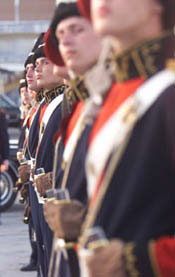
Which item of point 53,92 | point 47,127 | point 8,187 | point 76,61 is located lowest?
point 8,187

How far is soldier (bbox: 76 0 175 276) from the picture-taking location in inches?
97.3

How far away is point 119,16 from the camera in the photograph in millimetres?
2586

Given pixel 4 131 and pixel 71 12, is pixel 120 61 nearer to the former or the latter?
pixel 71 12

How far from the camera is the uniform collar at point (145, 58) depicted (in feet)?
8.63

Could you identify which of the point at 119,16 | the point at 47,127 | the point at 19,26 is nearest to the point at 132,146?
the point at 119,16

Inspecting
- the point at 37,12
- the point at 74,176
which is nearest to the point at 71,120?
the point at 74,176

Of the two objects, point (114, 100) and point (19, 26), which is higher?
point (19, 26)

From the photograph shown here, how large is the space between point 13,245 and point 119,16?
289 inches

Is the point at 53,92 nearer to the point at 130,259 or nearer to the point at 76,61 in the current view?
the point at 76,61

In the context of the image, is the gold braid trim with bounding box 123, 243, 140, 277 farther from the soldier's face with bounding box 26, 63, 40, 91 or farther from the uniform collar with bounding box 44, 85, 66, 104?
the soldier's face with bounding box 26, 63, 40, 91

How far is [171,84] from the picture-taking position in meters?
2.53

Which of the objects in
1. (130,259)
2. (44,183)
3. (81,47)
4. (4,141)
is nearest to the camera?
(130,259)

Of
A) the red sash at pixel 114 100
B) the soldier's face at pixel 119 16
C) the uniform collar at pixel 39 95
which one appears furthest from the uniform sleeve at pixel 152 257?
the uniform collar at pixel 39 95

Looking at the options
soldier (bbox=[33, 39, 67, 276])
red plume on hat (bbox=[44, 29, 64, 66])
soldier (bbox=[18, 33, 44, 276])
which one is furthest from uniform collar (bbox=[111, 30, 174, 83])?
soldier (bbox=[18, 33, 44, 276])
